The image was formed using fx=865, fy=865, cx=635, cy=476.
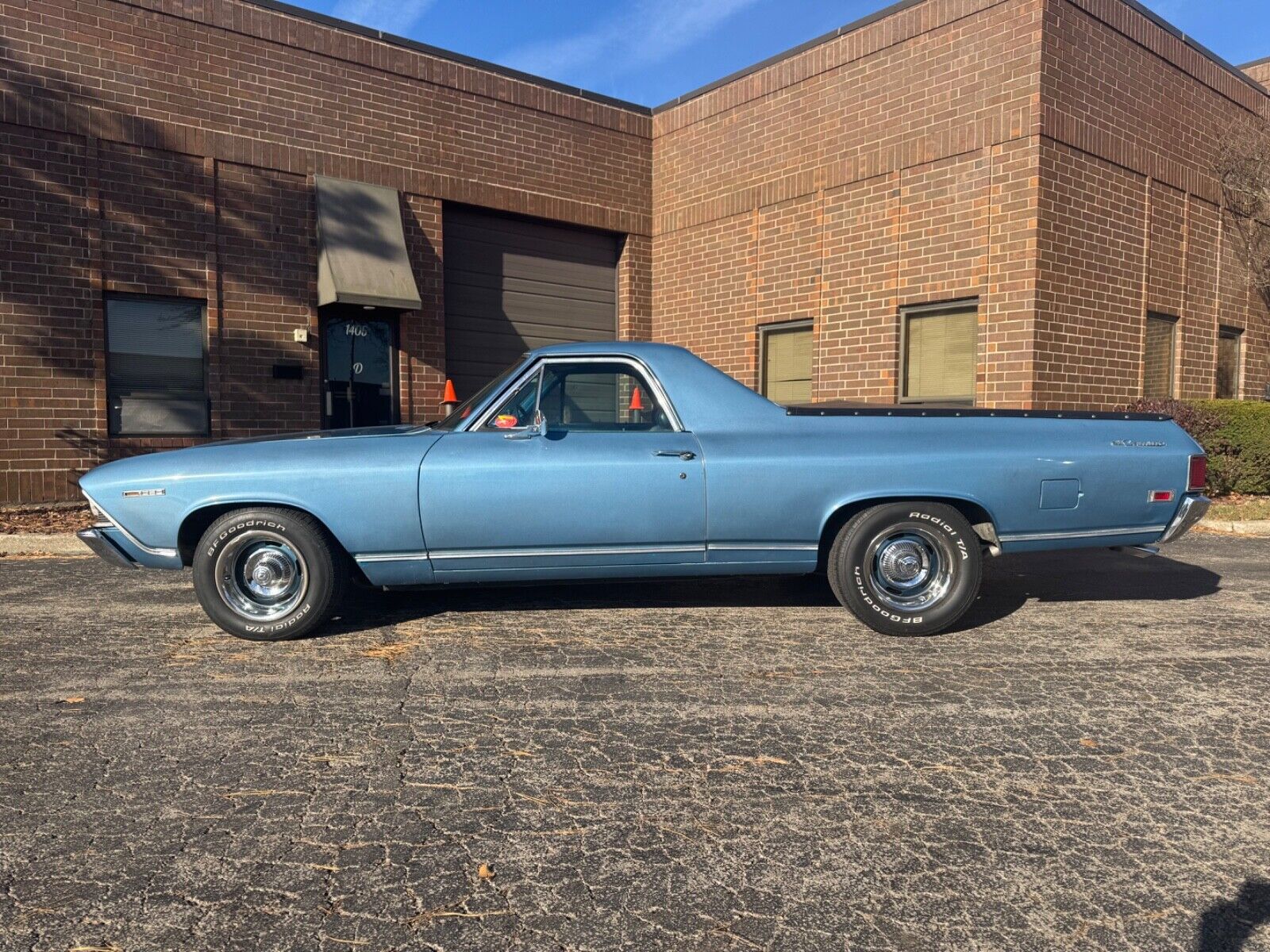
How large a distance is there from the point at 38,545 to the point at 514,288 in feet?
23.3

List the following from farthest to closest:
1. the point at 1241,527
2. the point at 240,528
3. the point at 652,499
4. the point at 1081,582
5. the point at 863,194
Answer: the point at 863,194
the point at 1241,527
the point at 1081,582
the point at 652,499
the point at 240,528

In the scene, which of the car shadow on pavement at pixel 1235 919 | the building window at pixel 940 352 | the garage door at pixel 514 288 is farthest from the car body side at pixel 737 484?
the garage door at pixel 514 288

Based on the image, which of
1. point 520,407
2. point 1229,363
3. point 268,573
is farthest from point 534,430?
point 1229,363

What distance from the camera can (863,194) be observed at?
1095 cm

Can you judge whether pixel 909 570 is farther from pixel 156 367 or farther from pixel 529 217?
pixel 529 217

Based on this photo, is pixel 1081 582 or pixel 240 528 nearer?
pixel 240 528

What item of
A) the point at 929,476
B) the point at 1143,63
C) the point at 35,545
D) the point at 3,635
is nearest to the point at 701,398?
the point at 929,476

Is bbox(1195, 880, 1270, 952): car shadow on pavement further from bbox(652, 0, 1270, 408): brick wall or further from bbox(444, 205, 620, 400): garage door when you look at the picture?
bbox(444, 205, 620, 400): garage door

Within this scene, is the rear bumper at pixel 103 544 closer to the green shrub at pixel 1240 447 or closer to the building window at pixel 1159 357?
the green shrub at pixel 1240 447

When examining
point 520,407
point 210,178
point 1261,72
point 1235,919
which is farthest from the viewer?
point 1261,72

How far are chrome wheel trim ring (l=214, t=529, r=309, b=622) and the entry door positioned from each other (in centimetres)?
697

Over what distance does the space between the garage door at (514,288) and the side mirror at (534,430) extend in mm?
7786

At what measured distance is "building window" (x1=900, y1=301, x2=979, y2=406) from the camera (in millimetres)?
10109

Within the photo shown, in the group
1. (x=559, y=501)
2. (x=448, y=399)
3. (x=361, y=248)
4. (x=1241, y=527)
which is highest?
(x=361, y=248)
